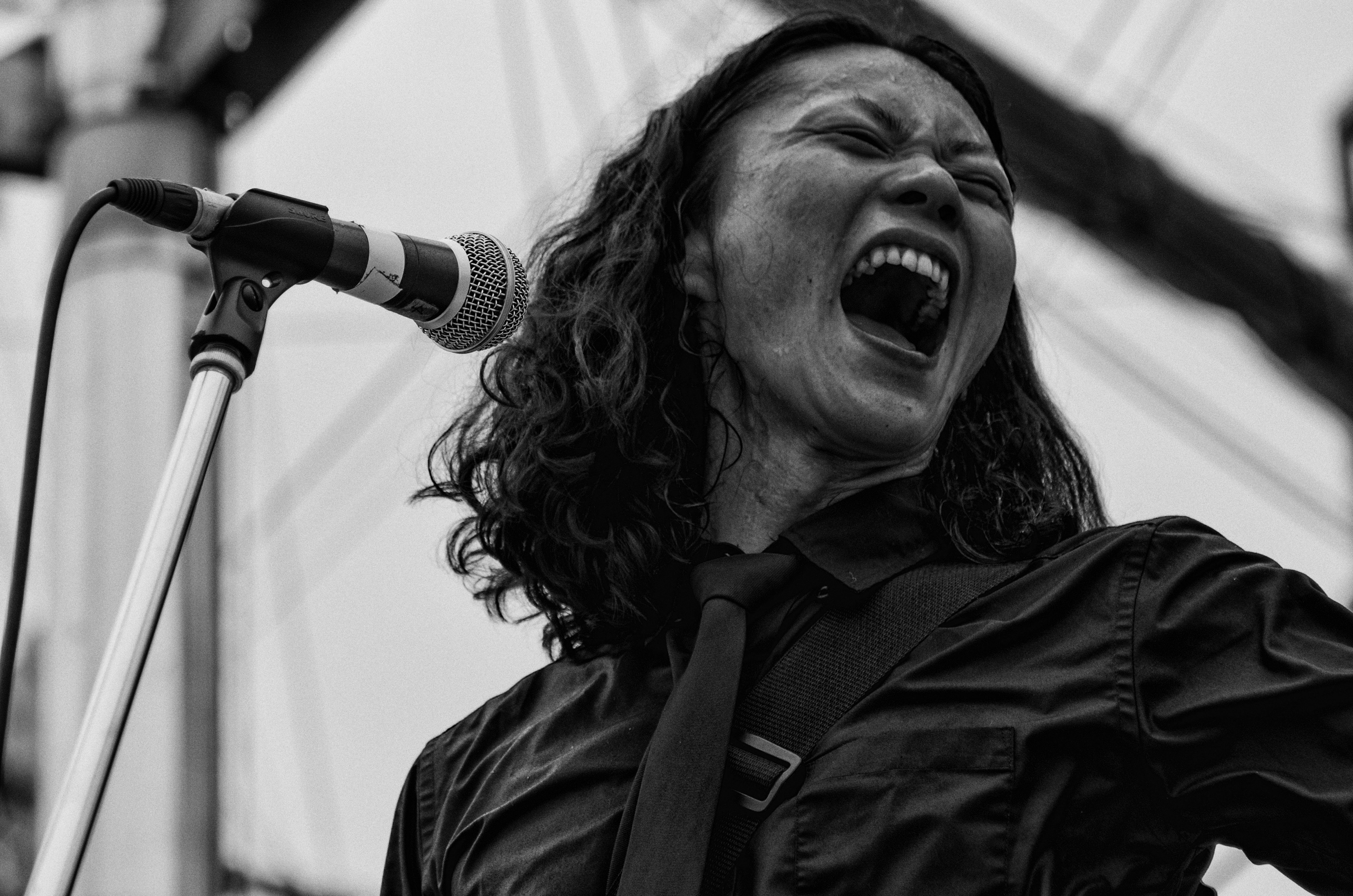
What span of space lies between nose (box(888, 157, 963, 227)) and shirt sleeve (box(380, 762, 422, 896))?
0.88 m

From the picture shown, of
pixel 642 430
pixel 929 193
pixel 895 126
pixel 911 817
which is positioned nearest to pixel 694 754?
pixel 911 817

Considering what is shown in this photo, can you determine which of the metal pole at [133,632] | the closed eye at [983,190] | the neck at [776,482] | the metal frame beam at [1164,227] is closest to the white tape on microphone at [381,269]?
the metal pole at [133,632]

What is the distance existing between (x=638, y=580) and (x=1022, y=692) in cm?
58

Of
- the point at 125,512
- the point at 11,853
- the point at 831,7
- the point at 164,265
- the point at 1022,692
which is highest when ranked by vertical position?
the point at 831,7

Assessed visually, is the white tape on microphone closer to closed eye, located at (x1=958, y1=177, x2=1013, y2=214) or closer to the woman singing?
the woman singing

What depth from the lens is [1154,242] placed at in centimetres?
616

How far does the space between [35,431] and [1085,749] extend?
3.27ft

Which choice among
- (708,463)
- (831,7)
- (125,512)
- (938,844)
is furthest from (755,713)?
(125,512)

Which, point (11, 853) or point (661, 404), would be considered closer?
point (661, 404)

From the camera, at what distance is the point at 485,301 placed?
1.99 meters

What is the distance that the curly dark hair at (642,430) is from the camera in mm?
2469

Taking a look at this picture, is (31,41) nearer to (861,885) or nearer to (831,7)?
(831,7)

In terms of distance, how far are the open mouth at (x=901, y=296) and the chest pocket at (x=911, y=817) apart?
58cm

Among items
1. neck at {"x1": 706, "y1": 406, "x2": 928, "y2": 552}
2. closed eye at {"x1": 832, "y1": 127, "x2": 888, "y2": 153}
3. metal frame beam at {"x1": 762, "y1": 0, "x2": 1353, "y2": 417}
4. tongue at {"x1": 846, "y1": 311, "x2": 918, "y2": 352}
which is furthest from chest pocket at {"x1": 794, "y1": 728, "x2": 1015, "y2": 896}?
metal frame beam at {"x1": 762, "y1": 0, "x2": 1353, "y2": 417}
